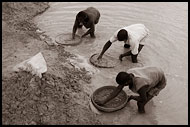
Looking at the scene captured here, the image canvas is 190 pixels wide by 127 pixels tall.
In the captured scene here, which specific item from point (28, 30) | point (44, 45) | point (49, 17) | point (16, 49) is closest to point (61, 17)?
point (49, 17)

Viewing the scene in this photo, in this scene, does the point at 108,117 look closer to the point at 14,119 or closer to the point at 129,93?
the point at 129,93

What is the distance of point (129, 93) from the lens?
469cm

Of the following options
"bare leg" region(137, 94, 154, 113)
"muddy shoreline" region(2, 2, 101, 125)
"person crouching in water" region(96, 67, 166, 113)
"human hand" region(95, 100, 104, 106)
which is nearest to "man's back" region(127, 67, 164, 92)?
"person crouching in water" region(96, 67, 166, 113)

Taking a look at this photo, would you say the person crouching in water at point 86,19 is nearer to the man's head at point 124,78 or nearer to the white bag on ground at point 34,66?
the white bag on ground at point 34,66

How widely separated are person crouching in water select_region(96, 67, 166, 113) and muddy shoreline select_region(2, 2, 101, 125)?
1.45ft

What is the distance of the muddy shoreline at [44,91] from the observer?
3850 millimetres

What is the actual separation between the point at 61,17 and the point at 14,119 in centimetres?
401

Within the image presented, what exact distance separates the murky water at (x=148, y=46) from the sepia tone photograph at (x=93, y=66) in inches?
0.6

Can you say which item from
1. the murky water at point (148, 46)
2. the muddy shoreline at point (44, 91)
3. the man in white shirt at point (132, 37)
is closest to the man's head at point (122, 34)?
the man in white shirt at point (132, 37)

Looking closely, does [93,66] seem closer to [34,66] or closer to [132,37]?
[132,37]

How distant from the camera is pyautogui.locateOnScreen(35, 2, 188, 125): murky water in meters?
4.36

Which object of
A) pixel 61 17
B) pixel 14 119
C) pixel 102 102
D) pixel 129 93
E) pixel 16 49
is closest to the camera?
pixel 14 119

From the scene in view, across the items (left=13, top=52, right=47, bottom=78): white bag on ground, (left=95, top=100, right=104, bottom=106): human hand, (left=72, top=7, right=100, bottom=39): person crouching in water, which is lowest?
(left=95, top=100, right=104, bottom=106): human hand

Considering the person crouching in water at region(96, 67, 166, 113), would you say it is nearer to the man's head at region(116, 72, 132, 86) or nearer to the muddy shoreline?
the man's head at region(116, 72, 132, 86)
